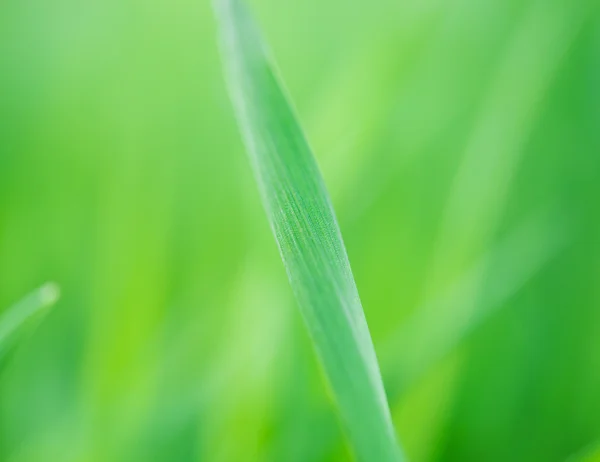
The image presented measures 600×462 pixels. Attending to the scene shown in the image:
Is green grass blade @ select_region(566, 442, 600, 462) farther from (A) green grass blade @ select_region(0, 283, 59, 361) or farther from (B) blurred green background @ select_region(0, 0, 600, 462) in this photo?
(A) green grass blade @ select_region(0, 283, 59, 361)

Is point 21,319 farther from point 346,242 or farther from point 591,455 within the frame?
point 346,242

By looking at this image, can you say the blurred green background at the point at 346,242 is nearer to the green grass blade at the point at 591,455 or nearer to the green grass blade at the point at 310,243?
the green grass blade at the point at 591,455

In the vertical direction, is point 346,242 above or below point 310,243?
below

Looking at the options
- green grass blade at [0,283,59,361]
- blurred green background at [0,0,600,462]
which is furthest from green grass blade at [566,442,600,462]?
green grass blade at [0,283,59,361]

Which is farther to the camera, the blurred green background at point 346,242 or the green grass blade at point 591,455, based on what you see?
the blurred green background at point 346,242

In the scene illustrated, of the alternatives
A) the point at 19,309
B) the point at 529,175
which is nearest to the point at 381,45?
the point at 529,175

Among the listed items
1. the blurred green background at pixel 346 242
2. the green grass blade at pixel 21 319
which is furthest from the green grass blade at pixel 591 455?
the green grass blade at pixel 21 319

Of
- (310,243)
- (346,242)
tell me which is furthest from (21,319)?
(346,242)
